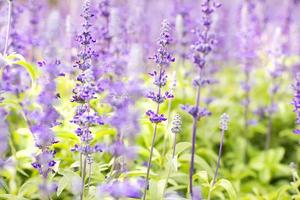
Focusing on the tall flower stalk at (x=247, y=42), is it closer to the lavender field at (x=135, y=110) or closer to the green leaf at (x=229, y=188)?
the lavender field at (x=135, y=110)

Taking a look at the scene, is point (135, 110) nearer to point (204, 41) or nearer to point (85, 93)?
point (85, 93)

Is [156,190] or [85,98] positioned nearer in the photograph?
[85,98]

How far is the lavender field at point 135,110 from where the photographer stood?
3.27 m

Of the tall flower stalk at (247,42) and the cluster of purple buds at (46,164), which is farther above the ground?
the tall flower stalk at (247,42)

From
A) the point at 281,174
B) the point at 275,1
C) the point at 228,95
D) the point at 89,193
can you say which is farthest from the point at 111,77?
the point at 275,1

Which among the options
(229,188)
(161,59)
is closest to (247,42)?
(229,188)

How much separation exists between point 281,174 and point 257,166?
0.31m

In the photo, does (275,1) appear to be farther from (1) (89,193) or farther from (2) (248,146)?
(1) (89,193)

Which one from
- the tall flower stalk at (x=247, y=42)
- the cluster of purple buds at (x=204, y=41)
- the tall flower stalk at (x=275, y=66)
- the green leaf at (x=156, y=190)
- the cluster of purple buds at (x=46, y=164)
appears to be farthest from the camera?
the tall flower stalk at (x=247, y=42)

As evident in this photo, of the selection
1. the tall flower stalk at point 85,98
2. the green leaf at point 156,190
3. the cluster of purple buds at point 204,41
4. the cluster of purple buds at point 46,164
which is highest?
the cluster of purple buds at point 204,41

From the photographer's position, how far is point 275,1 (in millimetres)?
14195

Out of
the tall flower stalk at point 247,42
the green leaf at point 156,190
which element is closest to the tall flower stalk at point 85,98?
the green leaf at point 156,190

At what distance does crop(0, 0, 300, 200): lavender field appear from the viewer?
3.27 m

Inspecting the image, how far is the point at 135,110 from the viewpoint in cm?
291
